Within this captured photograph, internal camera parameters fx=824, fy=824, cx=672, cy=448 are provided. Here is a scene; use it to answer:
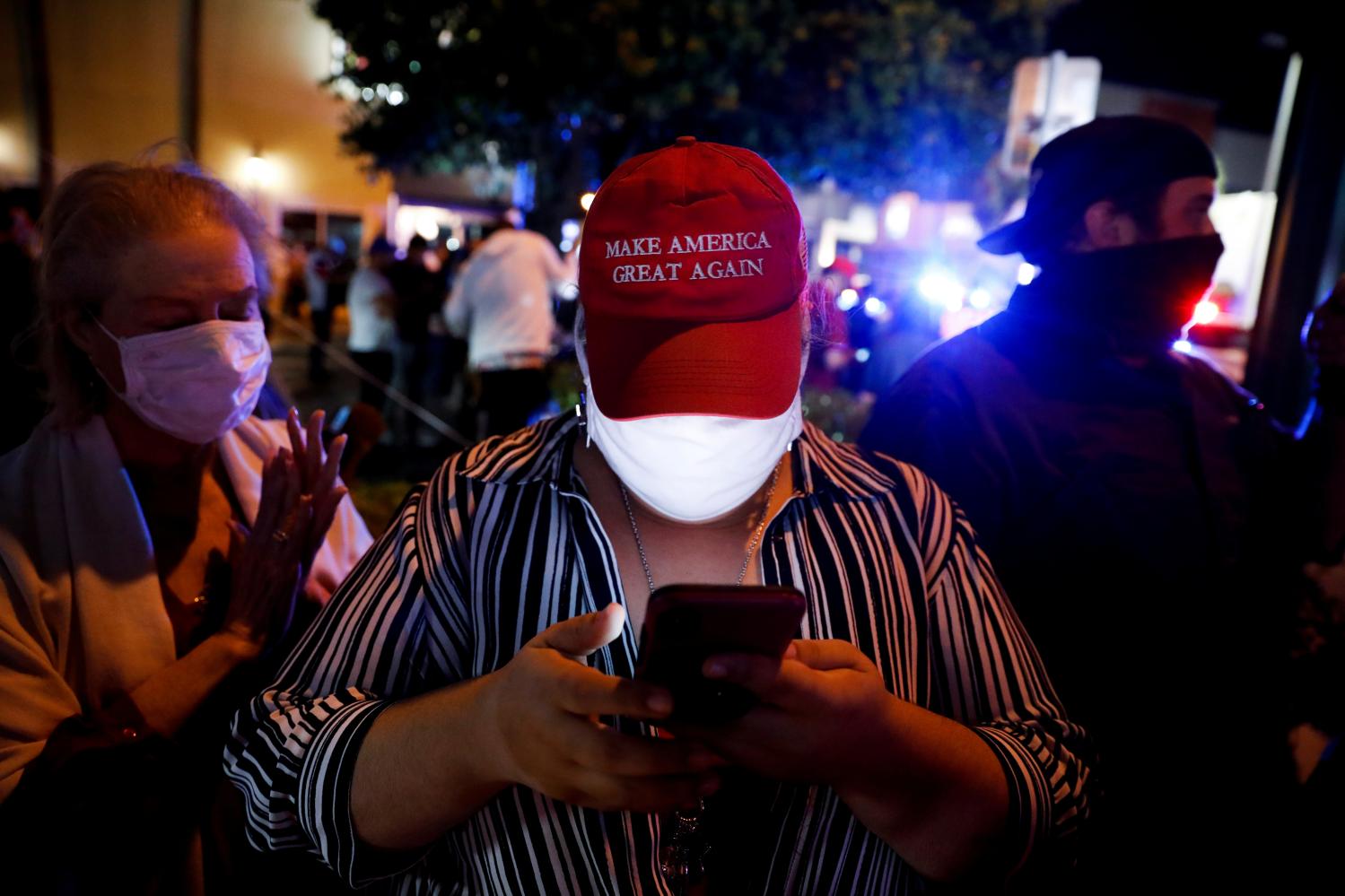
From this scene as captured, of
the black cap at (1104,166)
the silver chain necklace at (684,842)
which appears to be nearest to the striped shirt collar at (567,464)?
the silver chain necklace at (684,842)

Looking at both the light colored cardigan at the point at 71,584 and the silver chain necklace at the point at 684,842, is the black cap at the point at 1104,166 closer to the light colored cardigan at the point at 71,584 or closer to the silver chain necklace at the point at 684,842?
the silver chain necklace at the point at 684,842

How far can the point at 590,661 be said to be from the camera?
48.5 inches

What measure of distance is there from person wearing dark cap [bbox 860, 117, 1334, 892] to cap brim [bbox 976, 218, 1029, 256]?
72 millimetres

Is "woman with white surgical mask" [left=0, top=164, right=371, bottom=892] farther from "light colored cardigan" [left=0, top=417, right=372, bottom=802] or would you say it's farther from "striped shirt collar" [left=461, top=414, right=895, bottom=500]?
"striped shirt collar" [left=461, top=414, right=895, bottom=500]

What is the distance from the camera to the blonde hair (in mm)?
1735

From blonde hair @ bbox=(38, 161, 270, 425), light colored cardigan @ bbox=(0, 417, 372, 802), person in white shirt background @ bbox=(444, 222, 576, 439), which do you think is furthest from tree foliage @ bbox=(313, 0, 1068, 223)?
light colored cardigan @ bbox=(0, 417, 372, 802)

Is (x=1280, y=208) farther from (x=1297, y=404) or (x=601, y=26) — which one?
(x=601, y=26)

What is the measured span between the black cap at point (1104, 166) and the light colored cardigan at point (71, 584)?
2.43m

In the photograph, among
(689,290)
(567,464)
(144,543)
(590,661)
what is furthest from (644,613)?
(144,543)

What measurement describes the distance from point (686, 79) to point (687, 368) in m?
9.82

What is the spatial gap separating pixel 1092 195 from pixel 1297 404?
11.4 ft

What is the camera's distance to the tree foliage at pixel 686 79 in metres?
9.55

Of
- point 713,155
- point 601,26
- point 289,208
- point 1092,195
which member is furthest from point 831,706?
point 289,208

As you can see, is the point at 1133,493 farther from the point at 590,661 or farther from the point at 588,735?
the point at 588,735
